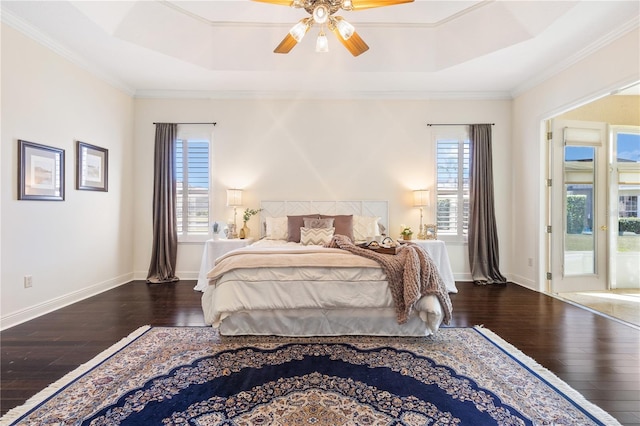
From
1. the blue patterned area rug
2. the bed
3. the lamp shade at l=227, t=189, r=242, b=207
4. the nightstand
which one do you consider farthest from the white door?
the lamp shade at l=227, t=189, r=242, b=207

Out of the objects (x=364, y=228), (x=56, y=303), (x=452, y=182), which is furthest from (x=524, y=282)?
(x=56, y=303)

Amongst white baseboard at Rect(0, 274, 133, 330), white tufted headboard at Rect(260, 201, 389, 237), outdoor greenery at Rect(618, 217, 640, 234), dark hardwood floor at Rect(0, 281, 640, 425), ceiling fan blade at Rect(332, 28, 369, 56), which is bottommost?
dark hardwood floor at Rect(0, 281, 640, 425)

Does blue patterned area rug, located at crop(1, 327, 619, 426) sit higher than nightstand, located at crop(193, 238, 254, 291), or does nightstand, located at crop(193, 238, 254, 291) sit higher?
nightstand, located at crop(193, 238, 254, 291)

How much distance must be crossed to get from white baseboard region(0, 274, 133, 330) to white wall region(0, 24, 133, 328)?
1 centimetres

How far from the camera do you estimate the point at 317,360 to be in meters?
2.42

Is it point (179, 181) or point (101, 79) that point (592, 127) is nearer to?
point (179, 181)

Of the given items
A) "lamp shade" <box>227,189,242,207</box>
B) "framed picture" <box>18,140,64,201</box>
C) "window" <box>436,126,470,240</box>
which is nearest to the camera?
"framed picture" <box>18,140,64,201</box>

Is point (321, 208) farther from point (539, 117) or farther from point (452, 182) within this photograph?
point (539, 117)

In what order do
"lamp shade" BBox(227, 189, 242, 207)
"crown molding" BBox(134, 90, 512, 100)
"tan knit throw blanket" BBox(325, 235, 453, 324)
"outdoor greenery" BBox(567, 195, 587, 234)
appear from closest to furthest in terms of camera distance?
"tan knit throw blanket" BBox(325, 235, 453, 324) → "outdoor greenery" BBox(567, 195, 587, 234) → "lamp shade" BBox(227, 189, 242, 207) → "crown molding" BBox(134, 90, 512, 100)

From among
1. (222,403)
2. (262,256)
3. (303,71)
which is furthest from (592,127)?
(222,403)

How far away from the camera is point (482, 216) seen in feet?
16.8

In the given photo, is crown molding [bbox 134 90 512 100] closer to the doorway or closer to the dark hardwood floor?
the doorway

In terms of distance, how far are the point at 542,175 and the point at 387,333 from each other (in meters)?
3.65

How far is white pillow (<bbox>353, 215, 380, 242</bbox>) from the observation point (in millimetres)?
4812
